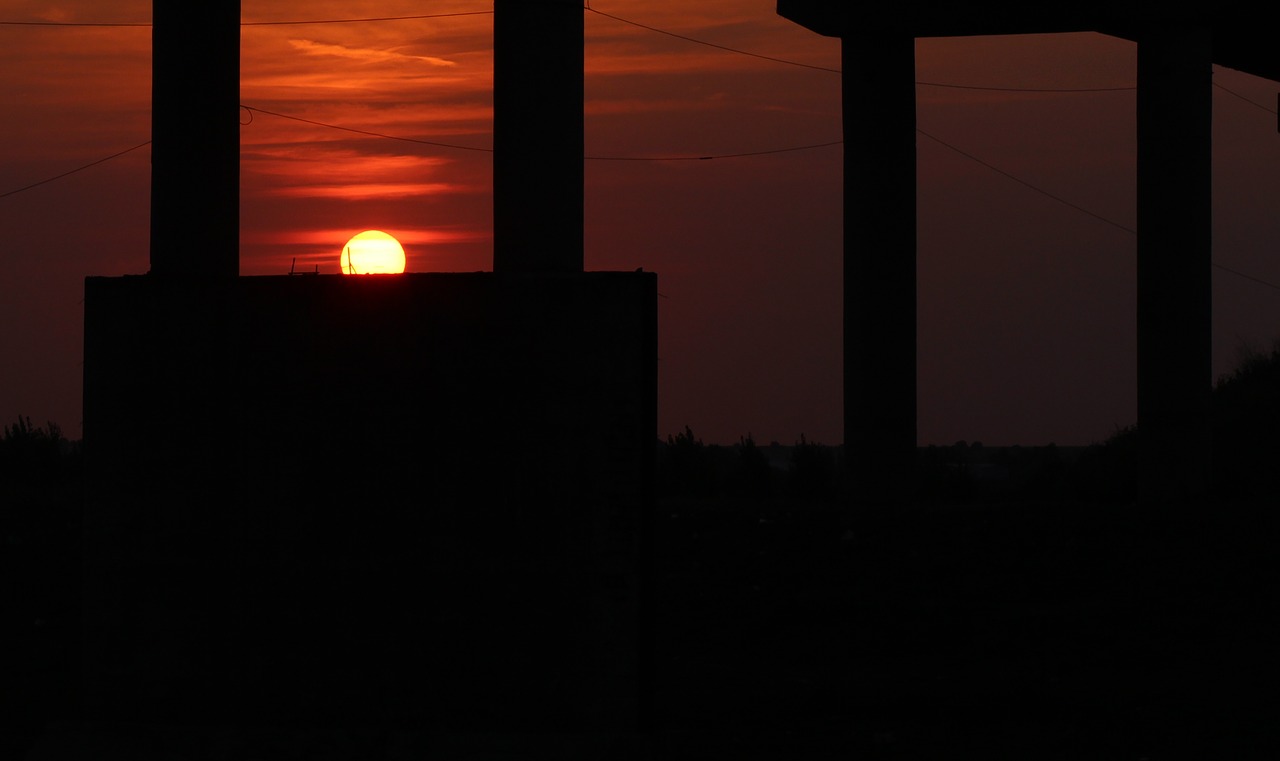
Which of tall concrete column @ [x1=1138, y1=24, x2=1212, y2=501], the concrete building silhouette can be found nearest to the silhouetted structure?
tall concrete column @ [x1=1138, y1=24, x2=1212, y2=501]

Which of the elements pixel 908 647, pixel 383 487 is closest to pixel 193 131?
pixel 383 487

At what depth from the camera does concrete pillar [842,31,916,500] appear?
96.7ft

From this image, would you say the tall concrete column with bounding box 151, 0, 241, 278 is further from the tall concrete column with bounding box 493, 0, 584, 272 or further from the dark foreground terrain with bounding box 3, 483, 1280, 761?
the dark foreground terrain with bounding box 3, 483, 1280, 761

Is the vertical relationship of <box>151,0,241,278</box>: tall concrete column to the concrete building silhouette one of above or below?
above

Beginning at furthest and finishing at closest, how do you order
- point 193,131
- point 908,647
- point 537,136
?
point 908,647
point 193,131
point 537,136

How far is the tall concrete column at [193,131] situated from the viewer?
32.5 feet

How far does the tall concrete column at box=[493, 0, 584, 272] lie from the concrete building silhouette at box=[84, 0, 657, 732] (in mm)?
24

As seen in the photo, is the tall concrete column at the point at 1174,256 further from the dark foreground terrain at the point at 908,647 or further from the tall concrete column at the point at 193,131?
the tall concrete column at the point at 193,131

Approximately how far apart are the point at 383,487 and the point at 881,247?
846 inches

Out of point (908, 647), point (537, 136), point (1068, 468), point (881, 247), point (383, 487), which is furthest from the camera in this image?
point (1068, 468)

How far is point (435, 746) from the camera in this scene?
906cm

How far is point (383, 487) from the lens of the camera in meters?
9.26

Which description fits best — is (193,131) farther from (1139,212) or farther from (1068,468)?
(1068,468)

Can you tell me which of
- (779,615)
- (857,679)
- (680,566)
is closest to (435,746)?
(857,679)
